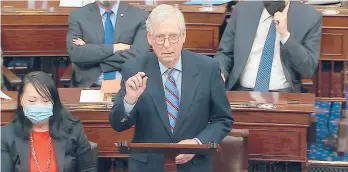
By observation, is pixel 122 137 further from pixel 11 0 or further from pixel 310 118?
pixel 11 0

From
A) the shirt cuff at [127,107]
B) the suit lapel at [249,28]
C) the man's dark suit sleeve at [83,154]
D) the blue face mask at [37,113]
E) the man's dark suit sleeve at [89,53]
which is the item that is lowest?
the man's dark suit sleeve at [83,154]

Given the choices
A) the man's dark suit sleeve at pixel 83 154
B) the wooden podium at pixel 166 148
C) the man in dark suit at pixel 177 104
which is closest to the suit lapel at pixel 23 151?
the man's dark suit sleeve at pixel 83 154

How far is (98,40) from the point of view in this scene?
13.3 ft

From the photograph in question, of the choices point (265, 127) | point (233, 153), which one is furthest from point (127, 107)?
point (265, 127)

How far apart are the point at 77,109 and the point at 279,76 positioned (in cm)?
102

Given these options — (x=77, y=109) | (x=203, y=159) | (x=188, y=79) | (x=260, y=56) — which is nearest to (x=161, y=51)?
(x=188, y=79)

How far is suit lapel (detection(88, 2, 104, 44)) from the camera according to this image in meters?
4.07

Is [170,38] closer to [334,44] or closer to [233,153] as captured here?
[233,153]

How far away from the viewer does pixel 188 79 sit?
2439 mm

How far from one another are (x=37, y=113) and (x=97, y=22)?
155 cm

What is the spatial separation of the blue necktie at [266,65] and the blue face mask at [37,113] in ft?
4.74

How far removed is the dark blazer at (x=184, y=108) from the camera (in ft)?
7.97

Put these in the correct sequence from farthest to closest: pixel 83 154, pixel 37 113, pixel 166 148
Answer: pixel 83 154 < pixel 37 113 < pixel 166 148

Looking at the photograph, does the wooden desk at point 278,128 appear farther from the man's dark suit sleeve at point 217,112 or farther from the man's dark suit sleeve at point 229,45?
the man's dark suit sleeve at point 217,112
